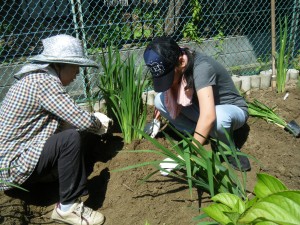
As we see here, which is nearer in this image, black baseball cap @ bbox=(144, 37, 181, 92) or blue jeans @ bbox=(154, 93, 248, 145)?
black baseball cap @ bbox=(144, 37, 181, 92)

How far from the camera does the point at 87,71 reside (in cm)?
303

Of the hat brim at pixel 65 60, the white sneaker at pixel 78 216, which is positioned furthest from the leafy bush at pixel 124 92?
the white sneaker at pixel 78 216

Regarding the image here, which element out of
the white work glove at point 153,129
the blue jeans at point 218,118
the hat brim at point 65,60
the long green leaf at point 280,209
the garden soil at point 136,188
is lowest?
the garden soil at point 136,188

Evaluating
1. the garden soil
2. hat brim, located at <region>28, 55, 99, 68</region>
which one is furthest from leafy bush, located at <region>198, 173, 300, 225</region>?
hat brim, located at <region>28, 55, 99, 68</region>

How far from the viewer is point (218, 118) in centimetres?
229

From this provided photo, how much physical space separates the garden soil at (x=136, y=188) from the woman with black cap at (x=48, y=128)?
0.16 meters

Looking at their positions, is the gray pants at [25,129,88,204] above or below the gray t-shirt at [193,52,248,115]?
below

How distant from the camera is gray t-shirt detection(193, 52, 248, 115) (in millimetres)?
2098

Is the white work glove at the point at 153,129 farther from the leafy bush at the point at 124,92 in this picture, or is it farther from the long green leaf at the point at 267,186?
the long green leaf at the point at 267,186

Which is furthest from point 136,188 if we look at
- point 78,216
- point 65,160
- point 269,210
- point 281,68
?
point 281,68

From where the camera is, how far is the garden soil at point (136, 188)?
1.98m

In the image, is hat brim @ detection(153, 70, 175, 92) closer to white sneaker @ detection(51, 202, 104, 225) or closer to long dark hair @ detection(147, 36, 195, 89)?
long dark hair @ detection(147, 36, 195, 89)

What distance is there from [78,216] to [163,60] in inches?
39.6

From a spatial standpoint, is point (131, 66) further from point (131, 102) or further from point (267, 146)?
point (267, 146)
